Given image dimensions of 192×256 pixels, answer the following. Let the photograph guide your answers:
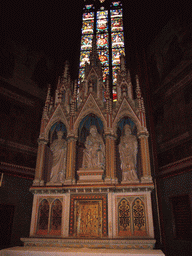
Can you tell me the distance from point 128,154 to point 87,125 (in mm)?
1943

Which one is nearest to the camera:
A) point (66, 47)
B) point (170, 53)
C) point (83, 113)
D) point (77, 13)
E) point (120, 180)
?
point (120, 180)

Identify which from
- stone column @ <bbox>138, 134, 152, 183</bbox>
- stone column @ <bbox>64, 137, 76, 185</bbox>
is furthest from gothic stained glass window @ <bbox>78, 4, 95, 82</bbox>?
stone column @ <bbox>138, 134, 152, 183</bbox>

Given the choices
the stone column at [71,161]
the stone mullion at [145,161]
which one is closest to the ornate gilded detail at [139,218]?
the stone mullion at [145,161]

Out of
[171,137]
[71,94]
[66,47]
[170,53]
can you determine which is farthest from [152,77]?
[66,47]

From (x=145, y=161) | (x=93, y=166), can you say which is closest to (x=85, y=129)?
(x=93, y=166)

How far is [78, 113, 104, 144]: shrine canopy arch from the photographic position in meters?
8.35

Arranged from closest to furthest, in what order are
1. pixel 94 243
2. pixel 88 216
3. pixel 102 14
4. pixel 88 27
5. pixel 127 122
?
pixel 94 243
pixel 88 216
pixel 127 122
pixel 88 27
pixel 102 14

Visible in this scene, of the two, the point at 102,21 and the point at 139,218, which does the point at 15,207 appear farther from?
the point at 102,21

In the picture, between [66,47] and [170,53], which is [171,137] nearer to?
[170,53]

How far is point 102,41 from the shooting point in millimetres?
13484

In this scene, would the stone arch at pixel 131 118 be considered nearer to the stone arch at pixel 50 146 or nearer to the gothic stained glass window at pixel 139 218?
the stone arch at pixel 50 146

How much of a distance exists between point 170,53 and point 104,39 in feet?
14.7

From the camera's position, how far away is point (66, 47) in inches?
532

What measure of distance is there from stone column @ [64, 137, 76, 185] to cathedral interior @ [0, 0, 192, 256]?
33mm
